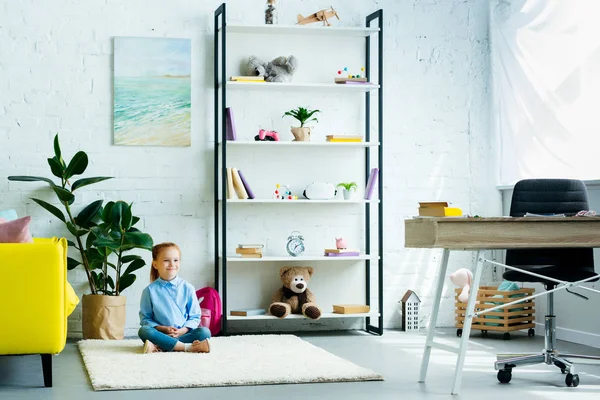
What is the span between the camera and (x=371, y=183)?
19.2ft

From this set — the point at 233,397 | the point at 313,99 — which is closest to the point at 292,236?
the point at 313,99

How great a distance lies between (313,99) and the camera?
6.10 metres

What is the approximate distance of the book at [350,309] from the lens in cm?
578

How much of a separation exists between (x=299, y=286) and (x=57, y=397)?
2.37 metres

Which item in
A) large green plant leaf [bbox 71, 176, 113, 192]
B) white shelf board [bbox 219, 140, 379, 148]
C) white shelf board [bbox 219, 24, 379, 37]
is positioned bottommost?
large green plant leaf [bbox 71, 176, 113, 192]

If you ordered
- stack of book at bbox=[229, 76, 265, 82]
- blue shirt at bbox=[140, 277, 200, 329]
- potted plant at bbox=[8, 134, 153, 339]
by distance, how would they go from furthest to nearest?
stack of book at bbox=[229, 76, 265, 82]
potted plant at bbox=[8, 134, 153, 339]
blue shirt at bbox=[140, 277, 200, 329]

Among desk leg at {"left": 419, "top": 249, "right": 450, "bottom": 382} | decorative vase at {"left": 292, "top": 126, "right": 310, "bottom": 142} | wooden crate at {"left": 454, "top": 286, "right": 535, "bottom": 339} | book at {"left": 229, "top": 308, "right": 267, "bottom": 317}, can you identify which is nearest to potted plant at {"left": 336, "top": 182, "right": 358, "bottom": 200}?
decorative vase at {"left": 292, "top": 126, "right": 310, "bottom": 142}

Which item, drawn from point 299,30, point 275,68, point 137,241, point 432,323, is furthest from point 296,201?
point 432,323

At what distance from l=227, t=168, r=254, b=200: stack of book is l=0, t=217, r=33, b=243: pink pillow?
183 centimetres

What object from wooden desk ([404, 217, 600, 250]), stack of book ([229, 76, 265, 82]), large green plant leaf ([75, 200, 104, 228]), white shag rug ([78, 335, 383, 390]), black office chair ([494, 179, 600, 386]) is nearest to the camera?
wooden desk ([404, 217, 600, 250])

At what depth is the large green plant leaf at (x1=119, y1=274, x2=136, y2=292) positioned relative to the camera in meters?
5.51

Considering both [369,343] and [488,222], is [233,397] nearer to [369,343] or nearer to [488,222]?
[488,222]

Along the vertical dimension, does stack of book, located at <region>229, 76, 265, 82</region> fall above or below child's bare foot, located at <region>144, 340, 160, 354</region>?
above

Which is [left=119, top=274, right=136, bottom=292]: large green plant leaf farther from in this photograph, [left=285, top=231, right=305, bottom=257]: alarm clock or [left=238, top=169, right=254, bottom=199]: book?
[left=285, top=231, right=305, bottom=257]: alarm clock
